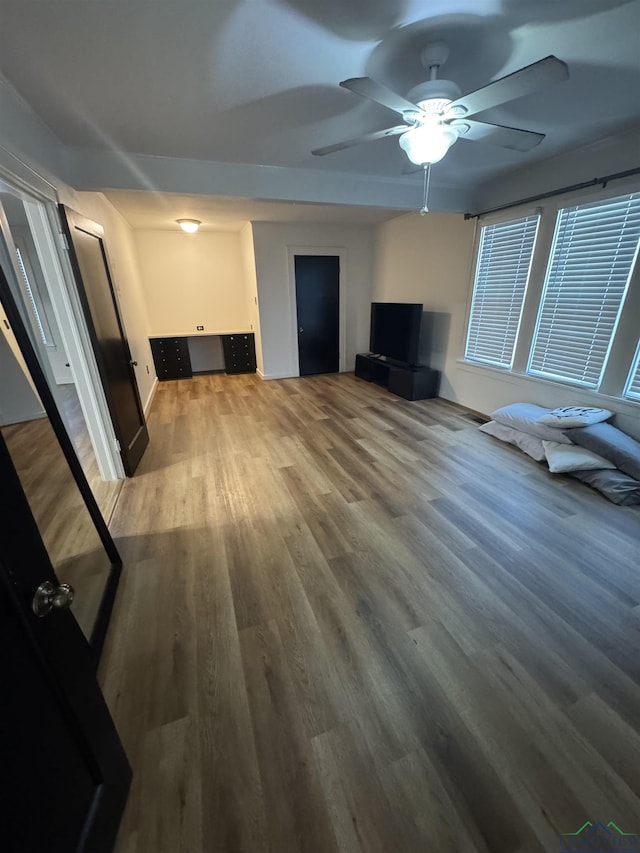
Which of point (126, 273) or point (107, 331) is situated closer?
point (107, 331)

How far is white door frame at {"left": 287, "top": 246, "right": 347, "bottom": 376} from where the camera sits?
554 centimetres

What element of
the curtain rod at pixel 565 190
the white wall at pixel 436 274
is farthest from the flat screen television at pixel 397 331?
the curtain rod at pixel 565 190

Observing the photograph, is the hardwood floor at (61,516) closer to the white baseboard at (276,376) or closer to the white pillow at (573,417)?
the white pillow at (573,417)

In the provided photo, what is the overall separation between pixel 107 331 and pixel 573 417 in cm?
397

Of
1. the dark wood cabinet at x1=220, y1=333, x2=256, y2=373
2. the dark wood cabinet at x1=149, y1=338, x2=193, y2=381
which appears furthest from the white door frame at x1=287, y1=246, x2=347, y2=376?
the dark wood cabinet at x1=149, y1=338, x2=193, y2=381

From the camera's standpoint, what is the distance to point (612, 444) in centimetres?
265

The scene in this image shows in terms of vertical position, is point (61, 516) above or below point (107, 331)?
below

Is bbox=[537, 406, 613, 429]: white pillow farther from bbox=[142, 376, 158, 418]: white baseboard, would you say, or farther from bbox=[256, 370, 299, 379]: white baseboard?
bbox=[142, 376, 158, 418]: white baseboard

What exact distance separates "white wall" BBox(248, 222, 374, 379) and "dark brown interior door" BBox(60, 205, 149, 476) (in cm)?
271

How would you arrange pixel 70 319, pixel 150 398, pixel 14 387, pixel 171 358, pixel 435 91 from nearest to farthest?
pixel 14 387 < pixel 435 91 < pixel 70 319 < pixel 150 398 < pixel 171 358

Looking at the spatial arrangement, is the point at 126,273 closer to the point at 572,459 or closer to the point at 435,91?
the point at 435,91

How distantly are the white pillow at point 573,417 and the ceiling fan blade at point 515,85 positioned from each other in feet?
7.46

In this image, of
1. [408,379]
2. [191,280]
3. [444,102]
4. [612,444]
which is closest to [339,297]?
[408,379]

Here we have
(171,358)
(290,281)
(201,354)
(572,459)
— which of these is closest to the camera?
(572,459)
